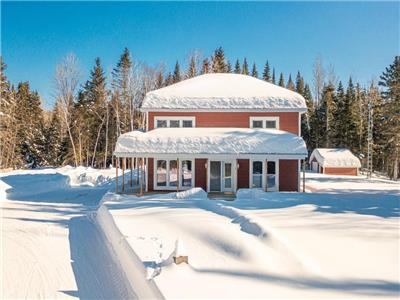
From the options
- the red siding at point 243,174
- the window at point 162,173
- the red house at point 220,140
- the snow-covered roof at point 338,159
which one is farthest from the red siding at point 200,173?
the snow-covered roof at point 338,159

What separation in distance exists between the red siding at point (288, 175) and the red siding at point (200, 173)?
4061 millimetres

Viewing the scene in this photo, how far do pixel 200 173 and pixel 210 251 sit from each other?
11.2 meters

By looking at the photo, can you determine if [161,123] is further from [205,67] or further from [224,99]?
[205,67]

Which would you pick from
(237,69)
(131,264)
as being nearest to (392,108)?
(131,264)

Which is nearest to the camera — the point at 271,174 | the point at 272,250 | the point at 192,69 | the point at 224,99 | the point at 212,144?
the point at 272,250

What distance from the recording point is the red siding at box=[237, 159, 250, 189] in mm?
17219

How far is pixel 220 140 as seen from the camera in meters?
16.3

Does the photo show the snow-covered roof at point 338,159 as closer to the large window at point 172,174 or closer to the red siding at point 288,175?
the red siding at point 288,175

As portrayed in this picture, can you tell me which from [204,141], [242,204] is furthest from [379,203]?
[204,141]

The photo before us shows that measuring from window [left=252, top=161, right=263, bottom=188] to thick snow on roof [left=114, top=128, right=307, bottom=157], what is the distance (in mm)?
1519

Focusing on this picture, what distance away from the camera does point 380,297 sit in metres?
4.21

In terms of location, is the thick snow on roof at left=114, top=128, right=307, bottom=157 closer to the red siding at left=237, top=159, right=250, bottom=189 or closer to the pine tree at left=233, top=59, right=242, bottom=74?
the red siding at left=237, top=159, right=250, bottom=189

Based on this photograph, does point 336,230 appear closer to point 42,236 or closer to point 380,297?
point 380,297

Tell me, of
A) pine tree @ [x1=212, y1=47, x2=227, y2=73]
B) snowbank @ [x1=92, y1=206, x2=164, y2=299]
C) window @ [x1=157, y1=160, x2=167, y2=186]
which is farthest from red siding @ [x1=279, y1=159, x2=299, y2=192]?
pine tree @ [x1=212, y1=47, x2=227, y2=73]
